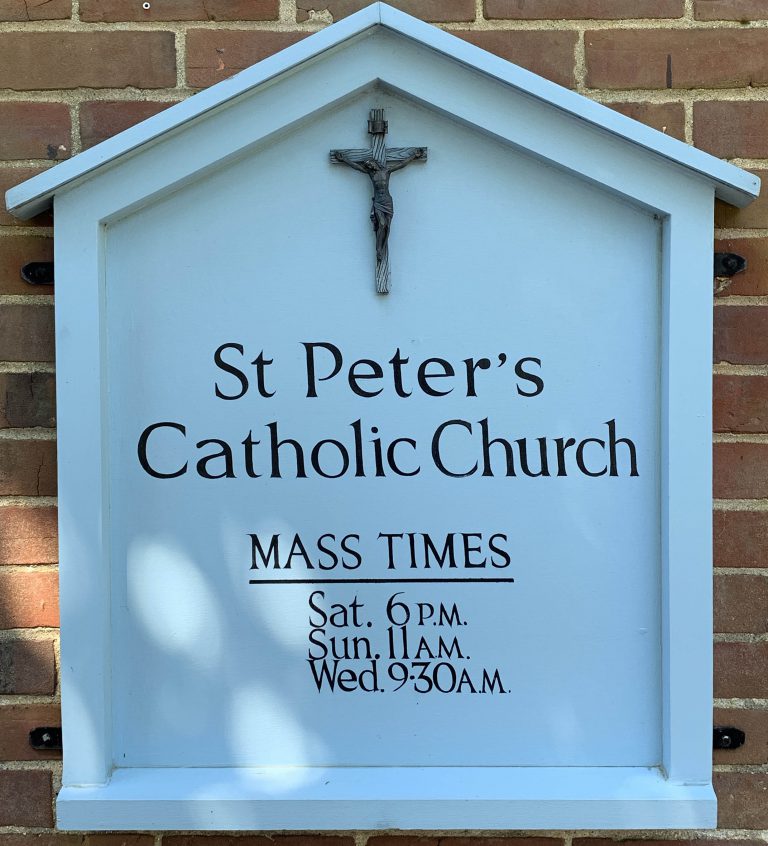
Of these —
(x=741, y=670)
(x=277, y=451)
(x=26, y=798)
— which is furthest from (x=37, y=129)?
(x=741, y=670)

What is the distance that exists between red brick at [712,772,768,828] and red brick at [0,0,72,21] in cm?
164

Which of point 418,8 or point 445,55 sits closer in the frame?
point 445,55

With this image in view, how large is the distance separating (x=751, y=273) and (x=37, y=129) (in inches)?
46.4

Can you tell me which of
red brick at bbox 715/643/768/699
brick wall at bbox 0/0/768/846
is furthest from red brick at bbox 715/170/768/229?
red brick at bbox 715/643/768/699

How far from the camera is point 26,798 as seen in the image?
4.87 ft

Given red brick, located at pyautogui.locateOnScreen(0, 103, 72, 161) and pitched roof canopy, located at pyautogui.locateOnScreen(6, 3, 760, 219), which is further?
red brick, located at pyautogui.locateOnScreen(0, 103, 72, 161)

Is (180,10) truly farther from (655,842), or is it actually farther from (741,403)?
(655,842)

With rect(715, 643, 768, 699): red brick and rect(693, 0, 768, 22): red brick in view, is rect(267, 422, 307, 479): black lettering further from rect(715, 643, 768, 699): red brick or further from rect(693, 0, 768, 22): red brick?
rect(693, 0, 768, 22): red brick

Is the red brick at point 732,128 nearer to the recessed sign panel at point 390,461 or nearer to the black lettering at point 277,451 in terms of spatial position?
the recessed sign panel at point 390,461

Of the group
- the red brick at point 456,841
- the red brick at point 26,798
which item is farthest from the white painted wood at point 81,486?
the red brick at point 456,841

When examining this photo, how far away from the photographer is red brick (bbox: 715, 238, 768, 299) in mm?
1435

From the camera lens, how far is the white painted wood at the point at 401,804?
4.51 feet

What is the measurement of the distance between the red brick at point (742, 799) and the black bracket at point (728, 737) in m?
0.05

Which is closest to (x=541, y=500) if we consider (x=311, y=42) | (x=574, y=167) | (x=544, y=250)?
(x=544, y=250)
